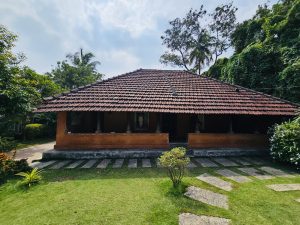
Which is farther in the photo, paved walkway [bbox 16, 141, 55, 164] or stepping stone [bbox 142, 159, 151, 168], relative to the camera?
paved walkway [bbox 16, 141, 55, 164]

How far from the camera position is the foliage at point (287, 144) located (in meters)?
8.65

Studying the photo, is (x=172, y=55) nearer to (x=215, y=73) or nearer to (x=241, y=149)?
(x=215, y=73)

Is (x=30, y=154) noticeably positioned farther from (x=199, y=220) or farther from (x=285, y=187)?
(x=285, y=187)

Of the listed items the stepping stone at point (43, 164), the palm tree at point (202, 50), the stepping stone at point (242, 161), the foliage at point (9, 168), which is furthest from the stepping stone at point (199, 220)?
the palm tree at point (202, 50)

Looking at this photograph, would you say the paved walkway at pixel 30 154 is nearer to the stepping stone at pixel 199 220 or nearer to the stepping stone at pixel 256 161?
the stepping stone at pixel 199 220

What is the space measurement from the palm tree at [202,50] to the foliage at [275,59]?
1012 cm

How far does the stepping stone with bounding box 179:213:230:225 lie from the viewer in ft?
14.5

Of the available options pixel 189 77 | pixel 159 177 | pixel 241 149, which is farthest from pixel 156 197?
pixel 189 77

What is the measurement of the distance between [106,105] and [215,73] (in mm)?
18483

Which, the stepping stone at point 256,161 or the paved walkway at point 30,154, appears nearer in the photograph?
the stepping stone at point 256,161

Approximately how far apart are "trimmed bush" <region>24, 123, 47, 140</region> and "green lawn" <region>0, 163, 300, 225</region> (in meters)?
12.0

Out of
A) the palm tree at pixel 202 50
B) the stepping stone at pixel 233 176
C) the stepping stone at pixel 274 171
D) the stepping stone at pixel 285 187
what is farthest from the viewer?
the palm tree at pixel 202 50

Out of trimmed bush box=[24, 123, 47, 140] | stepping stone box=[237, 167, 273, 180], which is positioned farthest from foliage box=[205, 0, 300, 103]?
trimmed bush box=[24, 123, 47, 140]

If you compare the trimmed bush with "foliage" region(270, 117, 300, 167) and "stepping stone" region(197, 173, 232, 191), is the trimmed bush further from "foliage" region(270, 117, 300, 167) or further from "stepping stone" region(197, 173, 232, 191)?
"foliage" region(270, 117, 300, 167)
